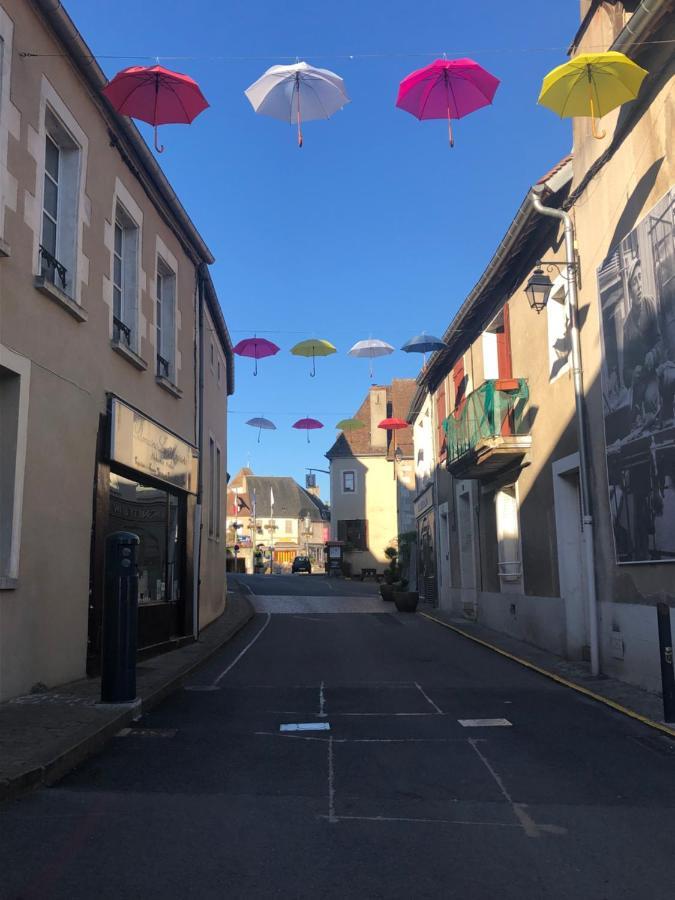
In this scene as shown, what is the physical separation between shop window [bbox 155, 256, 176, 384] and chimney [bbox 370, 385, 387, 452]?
3562 centimetres

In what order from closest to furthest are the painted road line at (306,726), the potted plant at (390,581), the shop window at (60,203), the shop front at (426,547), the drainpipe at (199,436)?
1. the painted road line at (306,726)
2. the shop window at (60,203)
3. the drainpipe at (199,436)
4. the shop front at (426,547)
5. the potted plant at (390,581)

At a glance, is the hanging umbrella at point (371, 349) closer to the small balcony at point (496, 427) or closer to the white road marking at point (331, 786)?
the small balcony at point (496, 427)

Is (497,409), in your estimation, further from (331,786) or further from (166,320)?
(331,786)

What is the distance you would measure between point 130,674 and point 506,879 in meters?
4.48

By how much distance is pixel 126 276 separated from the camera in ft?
38.0

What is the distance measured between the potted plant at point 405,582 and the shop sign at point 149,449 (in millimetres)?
9417

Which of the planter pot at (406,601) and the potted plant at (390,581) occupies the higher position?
the potted plant at (390,581)

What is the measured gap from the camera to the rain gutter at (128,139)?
28.0 feet

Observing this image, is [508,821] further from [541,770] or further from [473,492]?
[473,492]

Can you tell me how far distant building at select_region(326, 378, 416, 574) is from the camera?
4953cm

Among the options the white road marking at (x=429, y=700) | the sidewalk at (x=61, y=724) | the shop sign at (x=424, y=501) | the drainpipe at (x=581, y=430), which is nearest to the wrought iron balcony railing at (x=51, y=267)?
the sidewalk at (x=61, y=724)

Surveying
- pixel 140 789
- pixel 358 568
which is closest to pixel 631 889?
pixel 140 789

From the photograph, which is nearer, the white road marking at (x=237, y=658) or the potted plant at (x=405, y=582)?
the white road marking at (x=237, y=658)

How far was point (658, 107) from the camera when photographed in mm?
8742
